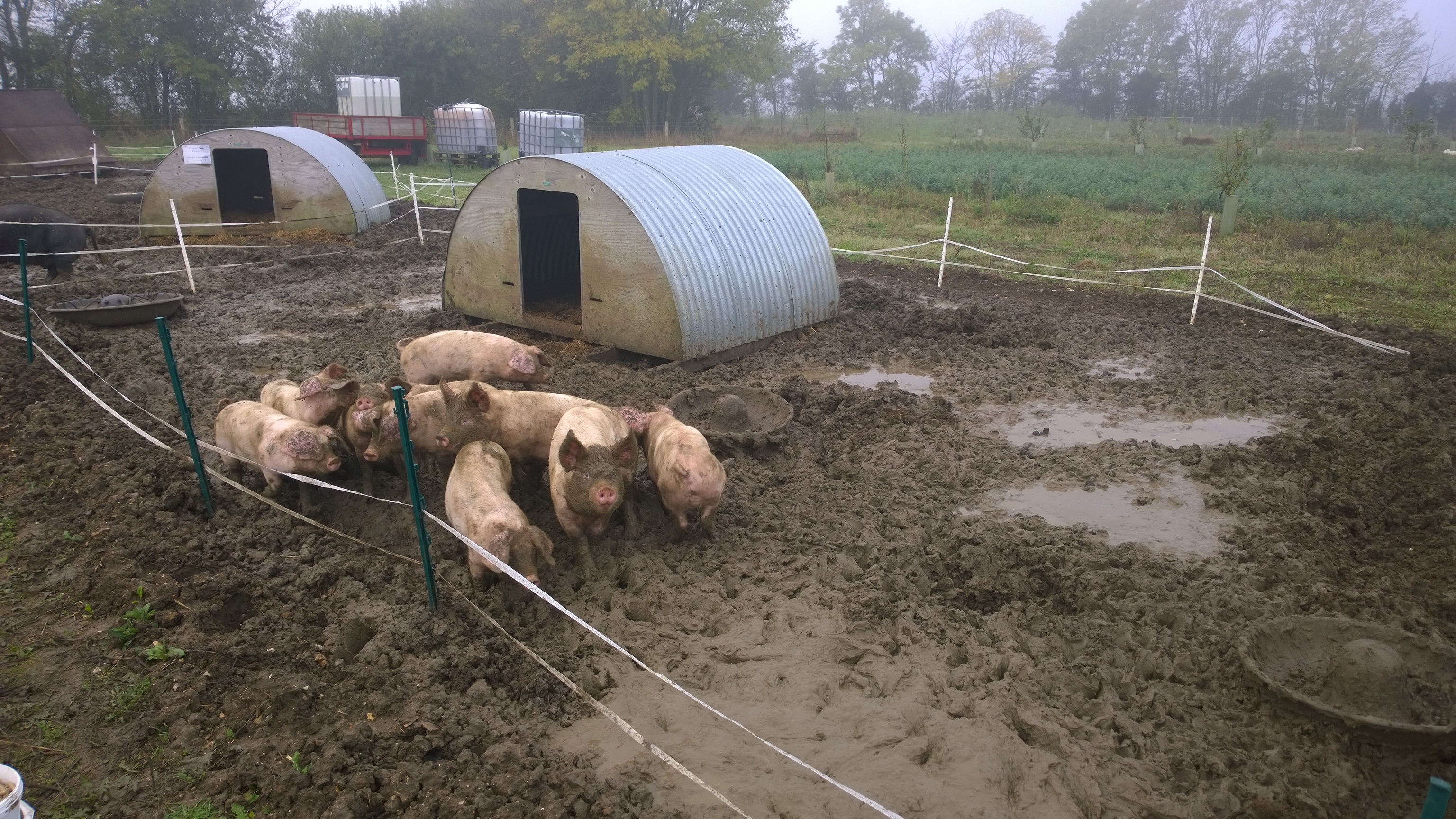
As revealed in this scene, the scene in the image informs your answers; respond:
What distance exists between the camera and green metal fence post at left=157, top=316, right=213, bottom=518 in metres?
5.34

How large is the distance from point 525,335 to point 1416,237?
51.9 ft

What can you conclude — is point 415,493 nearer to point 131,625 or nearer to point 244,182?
point 131,625

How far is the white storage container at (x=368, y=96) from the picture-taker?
1576 inches

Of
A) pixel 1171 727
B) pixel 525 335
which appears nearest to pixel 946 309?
pixel 525 335

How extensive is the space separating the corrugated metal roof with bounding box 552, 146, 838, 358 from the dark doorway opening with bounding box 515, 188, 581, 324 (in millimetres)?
1687

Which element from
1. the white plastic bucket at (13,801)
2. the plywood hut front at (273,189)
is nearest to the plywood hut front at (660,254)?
the white plastic bucket at (13,801)

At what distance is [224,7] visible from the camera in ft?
138

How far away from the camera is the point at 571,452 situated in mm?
4965

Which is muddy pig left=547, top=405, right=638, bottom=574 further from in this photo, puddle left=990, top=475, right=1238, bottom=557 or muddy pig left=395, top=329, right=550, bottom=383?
puddle left=990, top=475, right=1238, bottom=557

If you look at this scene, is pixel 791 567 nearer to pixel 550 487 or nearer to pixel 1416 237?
pixel 550 487

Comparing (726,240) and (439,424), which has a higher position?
(726,240)

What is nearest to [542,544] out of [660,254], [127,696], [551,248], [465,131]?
[127,696]

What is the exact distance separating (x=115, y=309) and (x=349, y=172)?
8.67m

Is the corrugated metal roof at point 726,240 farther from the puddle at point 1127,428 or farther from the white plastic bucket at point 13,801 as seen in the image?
the white plastic bucket at point 13,801
